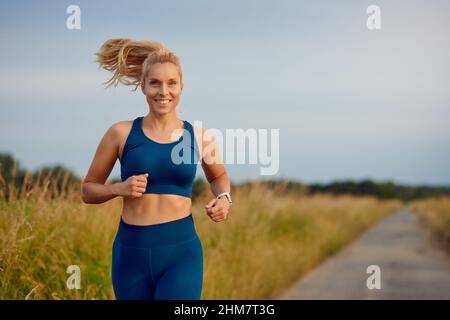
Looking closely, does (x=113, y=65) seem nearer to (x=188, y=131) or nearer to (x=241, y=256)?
(x=188, y=131)

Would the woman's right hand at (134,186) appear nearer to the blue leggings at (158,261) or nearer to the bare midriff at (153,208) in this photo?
the bare midriff at (153,208)

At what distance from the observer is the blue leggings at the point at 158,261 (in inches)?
138

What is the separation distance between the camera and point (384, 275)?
38.1 ft

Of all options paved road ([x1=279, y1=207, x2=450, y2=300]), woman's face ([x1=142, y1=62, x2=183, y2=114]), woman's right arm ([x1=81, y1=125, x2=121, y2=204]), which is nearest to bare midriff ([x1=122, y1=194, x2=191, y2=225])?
woman's right arm ([x1=81, y1=125, x2=121, y2=204])

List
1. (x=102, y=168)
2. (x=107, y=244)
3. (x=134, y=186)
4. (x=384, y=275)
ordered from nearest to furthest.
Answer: (x=134, y=186) < (x=102, y=168) < (x=107, y=244) < (x=384, y=275)

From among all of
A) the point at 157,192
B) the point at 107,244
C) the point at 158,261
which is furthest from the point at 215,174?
the point at 107,244

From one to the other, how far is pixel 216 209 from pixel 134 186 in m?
0.49

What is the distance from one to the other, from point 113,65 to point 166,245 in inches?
50.7

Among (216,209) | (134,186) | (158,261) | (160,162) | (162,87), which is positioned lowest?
(158,261)

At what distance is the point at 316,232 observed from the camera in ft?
49.9

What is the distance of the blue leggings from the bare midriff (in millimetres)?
29

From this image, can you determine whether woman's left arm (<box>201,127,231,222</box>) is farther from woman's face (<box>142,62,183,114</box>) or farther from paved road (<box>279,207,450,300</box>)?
paved road (<box>279,207,450,300</box>)

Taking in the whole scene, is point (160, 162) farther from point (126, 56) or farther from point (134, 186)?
point (126, 56)
